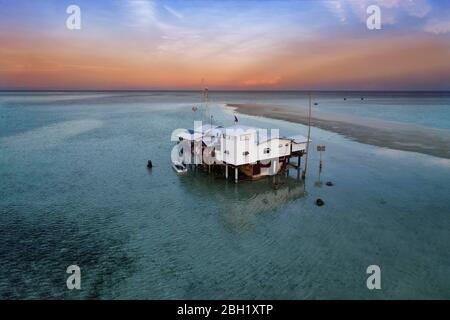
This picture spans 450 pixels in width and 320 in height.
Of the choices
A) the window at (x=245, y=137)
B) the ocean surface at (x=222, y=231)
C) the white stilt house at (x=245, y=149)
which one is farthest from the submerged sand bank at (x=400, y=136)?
the window at (x=245, y=137)

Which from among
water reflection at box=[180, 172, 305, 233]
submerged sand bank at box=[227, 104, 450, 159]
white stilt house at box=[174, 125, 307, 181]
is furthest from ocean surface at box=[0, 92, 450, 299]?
submerged sand bank at box=[227, 104, 450, 159]

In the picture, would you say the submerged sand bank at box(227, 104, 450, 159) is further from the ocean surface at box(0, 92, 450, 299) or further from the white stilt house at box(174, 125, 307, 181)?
the white stilt house at box(174, 125, 307, 181)

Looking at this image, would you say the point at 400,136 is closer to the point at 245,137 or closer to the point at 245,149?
the point at 245,149

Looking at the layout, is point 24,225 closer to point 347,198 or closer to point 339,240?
point 339,240

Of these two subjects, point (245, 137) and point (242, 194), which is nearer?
point (242, 194)

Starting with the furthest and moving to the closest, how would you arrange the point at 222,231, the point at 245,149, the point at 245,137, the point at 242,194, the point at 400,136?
1. the point at 400,136
2. the point at 245,149
3. the point at 245,137
4. the point at 242,194
5. the point at 222,231

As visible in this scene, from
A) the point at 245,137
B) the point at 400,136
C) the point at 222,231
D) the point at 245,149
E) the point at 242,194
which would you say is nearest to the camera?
the point at 222,231

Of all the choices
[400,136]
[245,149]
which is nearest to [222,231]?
[245,149]

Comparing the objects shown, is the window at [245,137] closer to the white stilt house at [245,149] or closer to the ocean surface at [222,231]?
the white stilt house at [245,149]
